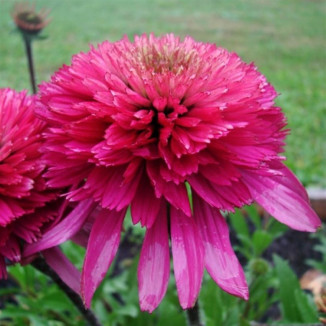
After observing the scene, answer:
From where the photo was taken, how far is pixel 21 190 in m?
0.64

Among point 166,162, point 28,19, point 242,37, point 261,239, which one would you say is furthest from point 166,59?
point 242,37

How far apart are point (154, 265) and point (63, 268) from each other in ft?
0.60

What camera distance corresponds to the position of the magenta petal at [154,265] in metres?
0.58

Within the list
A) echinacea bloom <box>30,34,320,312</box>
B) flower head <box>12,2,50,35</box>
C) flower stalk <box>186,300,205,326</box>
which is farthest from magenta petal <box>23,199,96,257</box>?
flower head <box>12,2,50,35</box>

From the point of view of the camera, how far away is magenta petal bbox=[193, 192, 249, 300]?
583mm

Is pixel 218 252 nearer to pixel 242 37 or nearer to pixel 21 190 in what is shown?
pixel 21 190

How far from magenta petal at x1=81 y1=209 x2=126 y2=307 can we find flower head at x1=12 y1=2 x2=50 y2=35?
934 mm

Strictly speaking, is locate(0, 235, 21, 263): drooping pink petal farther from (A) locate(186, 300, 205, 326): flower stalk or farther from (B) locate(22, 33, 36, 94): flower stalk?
(B) locate(22, 33, 36, 94): flower stalk

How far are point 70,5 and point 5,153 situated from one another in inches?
240

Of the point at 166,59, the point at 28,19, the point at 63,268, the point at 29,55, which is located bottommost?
the point at 63,268

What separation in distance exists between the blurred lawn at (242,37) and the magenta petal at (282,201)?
1510 millimetres

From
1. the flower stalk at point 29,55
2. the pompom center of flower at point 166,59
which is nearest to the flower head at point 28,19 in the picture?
the flower stalk at point 29,55

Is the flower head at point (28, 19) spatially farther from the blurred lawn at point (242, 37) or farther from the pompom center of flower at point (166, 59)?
the blurred lawn at point (242, 37)

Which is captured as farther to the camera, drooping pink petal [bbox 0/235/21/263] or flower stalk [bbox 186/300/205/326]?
flower stalk [bbox 186/300/205/326]
